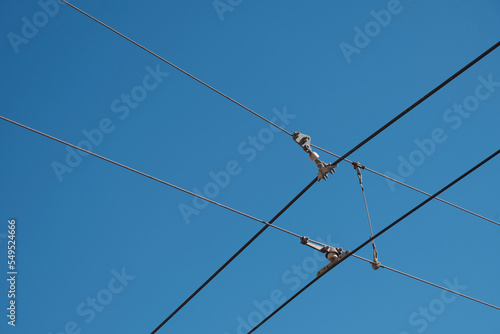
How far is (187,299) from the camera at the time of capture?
22.9 ft

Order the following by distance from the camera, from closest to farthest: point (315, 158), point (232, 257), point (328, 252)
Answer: point (232, 257), point (315, 158), point (328, 252)

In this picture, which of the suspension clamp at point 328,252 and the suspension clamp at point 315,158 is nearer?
the suspension clamp at point 315,158

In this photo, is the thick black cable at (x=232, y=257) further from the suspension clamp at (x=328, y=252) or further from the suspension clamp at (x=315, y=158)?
the suspension clamp at (x=328, y=252)

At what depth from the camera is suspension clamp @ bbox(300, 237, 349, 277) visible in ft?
23.7

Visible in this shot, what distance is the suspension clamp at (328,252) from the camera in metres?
7.21

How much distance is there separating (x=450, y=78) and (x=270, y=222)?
103 inches

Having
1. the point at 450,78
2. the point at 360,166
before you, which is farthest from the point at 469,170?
the point at 360,166

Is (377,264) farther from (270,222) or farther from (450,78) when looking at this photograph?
(450,78)

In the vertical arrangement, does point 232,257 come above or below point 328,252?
above

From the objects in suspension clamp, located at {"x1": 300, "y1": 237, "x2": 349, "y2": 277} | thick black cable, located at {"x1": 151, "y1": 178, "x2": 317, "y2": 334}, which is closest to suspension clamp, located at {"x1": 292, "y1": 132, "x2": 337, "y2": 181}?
thick black cable, located at {"x1": 151, "y1": 178, "x2": 317, "y2": 334}

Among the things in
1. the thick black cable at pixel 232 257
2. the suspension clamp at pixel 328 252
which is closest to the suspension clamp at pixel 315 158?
the thick black cable at pixel 232 257

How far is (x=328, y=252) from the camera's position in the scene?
748cm

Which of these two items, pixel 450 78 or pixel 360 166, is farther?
pixel 360 166

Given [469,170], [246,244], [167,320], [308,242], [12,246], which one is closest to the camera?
[469,170]
